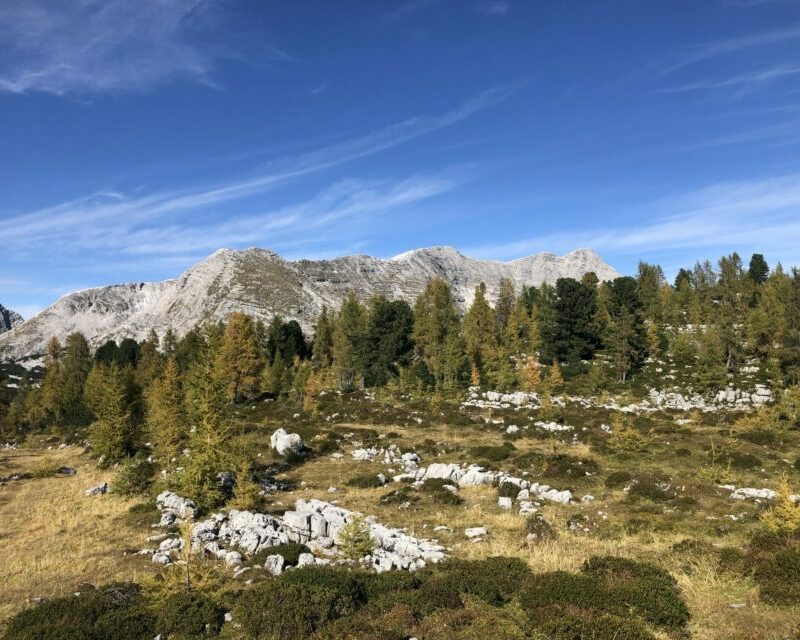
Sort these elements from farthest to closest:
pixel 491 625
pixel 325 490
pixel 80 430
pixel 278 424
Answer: pixel 80 430
pixel 278 424
pixel 325 490
pixel 491 625

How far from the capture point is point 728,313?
70312 mm

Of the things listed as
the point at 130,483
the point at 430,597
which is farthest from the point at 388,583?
the point at 130,483

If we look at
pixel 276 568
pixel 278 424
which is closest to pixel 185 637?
pixel 276 568

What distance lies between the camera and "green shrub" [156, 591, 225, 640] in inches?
438

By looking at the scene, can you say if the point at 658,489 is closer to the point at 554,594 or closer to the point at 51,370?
the point at 554,594

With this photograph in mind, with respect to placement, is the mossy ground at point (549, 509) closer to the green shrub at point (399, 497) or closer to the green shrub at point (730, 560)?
the green shrub at point (730, 560)

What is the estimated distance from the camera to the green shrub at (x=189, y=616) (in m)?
11.1

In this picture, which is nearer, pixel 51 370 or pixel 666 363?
pixel 666 363

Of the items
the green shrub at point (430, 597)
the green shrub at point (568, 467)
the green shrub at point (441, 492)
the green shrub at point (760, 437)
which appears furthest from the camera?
the green shrub at point (760, 437)

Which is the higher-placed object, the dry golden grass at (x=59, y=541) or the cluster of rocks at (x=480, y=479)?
the dry golden grass at (x=59, y=541)

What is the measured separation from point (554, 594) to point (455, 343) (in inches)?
2209

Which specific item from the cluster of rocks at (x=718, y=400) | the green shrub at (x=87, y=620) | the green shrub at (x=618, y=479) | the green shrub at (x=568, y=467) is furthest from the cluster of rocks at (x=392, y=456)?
the cluster of rocks at (x=718, y=400)

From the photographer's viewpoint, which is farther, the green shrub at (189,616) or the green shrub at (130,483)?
the green shrub at (130,483)

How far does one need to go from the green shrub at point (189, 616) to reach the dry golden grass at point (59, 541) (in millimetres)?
4796
